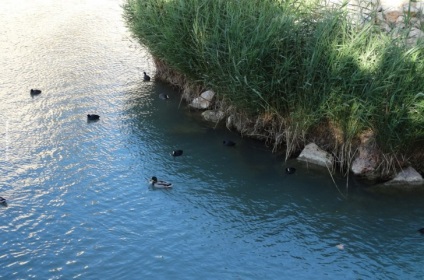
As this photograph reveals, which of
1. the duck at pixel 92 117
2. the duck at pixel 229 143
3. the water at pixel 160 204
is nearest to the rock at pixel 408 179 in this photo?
the water at pixel 160 204

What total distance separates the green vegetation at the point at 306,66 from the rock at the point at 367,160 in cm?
17

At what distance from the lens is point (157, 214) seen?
11094 mm

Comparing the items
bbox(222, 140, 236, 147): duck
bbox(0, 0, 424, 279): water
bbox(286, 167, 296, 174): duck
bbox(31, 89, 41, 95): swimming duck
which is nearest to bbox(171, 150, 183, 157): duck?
bbox(0, 0, 424, 279): water

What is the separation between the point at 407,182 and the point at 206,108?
18.4 ft

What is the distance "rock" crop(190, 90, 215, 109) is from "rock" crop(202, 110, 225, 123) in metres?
0.37

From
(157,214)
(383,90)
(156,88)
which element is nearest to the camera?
(157,214)

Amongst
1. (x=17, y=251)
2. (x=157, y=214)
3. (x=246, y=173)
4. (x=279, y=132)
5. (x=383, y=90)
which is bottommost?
(x=17, y=251)

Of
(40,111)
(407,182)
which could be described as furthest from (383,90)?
(40,111)

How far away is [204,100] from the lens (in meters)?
15.5

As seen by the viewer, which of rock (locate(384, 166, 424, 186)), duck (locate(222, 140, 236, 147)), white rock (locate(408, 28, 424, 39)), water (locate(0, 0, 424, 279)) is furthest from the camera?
duck (locate(222, 140, 236, 147))

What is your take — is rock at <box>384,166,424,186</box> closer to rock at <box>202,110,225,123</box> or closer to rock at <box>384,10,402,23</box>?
rock at <box>384,10,402,23</box>

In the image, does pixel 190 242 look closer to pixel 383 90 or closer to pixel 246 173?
pixel 246 173

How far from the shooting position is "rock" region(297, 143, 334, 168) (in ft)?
41.8

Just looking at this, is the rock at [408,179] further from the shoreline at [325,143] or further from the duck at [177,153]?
the duck at [177,153]
